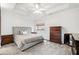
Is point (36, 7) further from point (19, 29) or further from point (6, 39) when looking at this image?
point (6, 39)

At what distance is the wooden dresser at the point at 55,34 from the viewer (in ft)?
7.00

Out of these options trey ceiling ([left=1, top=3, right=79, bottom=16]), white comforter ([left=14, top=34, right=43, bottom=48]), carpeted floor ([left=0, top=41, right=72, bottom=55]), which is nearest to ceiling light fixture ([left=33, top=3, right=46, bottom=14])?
trey ceiling ([left=1, top=3, right=79, bottom=16])

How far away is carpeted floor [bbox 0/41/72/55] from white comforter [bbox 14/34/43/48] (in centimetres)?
10

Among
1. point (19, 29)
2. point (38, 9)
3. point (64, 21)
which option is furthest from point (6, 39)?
point (64, 21)

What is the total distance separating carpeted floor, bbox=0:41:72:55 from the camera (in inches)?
80.4

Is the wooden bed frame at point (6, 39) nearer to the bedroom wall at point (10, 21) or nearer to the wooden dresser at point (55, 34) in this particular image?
the bedroom wall at point (10, 21)

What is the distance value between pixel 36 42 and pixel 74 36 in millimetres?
744

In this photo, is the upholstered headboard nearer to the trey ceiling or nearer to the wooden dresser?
the trey ceiling

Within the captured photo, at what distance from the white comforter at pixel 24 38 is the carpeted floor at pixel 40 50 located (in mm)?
98

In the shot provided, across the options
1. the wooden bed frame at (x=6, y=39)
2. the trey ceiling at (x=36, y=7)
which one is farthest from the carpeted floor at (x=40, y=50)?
the trey ceiling at (x=36, y=7)
